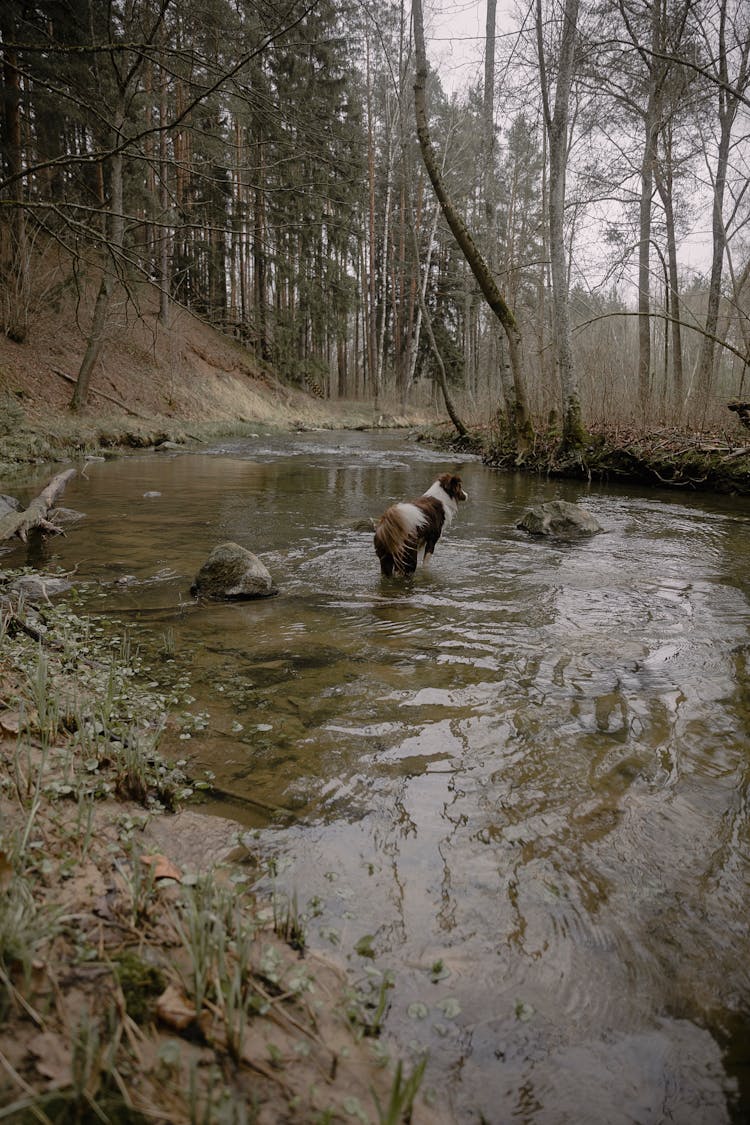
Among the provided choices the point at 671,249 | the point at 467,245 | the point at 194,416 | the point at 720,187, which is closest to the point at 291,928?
the point at 467,245

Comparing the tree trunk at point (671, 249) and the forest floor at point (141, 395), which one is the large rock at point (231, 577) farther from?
the tree trunk at point (671, 249)

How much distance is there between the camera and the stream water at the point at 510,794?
60.9 inches

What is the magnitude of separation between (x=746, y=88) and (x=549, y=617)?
1585cm

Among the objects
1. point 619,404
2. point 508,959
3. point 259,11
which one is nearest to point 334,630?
point 508,959

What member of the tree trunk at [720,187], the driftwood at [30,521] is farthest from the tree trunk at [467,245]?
the driftwood at [30,521]

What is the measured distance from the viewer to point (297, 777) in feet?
8.77

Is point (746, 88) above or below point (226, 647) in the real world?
above

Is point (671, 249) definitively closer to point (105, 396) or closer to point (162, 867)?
point (105, 396)

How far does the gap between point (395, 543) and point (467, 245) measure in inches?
385

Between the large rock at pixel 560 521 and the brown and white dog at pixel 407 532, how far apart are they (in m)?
2.20

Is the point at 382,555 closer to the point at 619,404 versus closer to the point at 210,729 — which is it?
the point at 210,729

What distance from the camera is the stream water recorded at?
1.55m

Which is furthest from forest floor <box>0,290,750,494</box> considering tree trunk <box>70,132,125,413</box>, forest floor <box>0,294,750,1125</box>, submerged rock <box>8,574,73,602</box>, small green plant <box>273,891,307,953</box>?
small green plant <box>273,891,307,953</box>

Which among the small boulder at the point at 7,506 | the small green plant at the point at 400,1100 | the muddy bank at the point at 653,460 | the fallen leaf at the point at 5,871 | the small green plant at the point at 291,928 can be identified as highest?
the muddy bank at the point at 653,460
